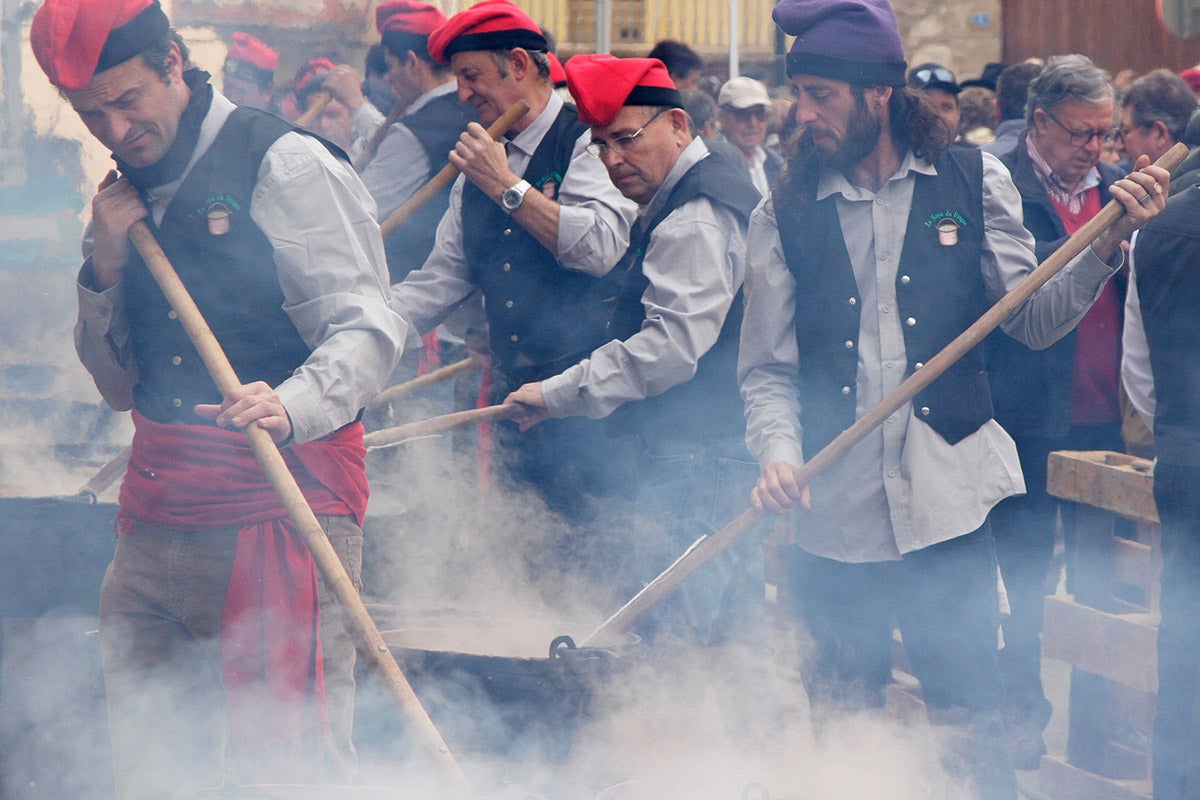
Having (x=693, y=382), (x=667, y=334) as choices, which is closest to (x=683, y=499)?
(x=693, y=382)

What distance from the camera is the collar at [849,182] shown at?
129 inches

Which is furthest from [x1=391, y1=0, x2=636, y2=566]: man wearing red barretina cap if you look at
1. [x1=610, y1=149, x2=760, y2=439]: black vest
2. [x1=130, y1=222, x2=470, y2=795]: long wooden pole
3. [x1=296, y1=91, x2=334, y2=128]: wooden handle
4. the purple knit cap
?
[x1=296, y1=91, x2=334, y2=128]: wooden handle

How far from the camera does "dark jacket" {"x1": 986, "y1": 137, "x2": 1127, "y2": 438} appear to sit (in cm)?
473

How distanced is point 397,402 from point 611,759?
322 cm

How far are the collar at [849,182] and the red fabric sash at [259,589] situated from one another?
1.31 m

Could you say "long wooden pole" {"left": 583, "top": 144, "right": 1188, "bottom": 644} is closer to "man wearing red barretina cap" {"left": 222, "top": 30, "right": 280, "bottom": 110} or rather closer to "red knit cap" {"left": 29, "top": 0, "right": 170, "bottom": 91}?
"red knit cap" {"left": 29, "top": 0, "right": 170, "bottom": 91}

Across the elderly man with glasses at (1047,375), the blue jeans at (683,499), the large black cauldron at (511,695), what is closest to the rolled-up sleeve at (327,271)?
the large black cauldron at (511,695)

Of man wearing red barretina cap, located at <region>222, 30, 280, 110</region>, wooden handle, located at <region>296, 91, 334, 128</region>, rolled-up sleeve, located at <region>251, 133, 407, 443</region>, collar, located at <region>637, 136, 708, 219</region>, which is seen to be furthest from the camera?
man wearing red barretina cap, located at <region>222, 30, 280, 110</region>

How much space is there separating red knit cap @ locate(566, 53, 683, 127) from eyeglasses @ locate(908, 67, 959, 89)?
335cm

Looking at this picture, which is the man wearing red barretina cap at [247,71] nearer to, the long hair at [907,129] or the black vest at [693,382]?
the black vest at [693,382]

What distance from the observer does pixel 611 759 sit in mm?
3520

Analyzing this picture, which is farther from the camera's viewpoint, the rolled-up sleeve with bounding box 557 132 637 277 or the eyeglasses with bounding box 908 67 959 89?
the eyeglasses with bounding box 908 67 959 89

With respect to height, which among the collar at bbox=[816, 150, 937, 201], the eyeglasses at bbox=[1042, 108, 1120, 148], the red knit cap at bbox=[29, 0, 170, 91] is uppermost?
the red knit cap at bbox=[29, 0, 170, 91]

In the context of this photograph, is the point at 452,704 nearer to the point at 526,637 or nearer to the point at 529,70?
the point at 526,637
